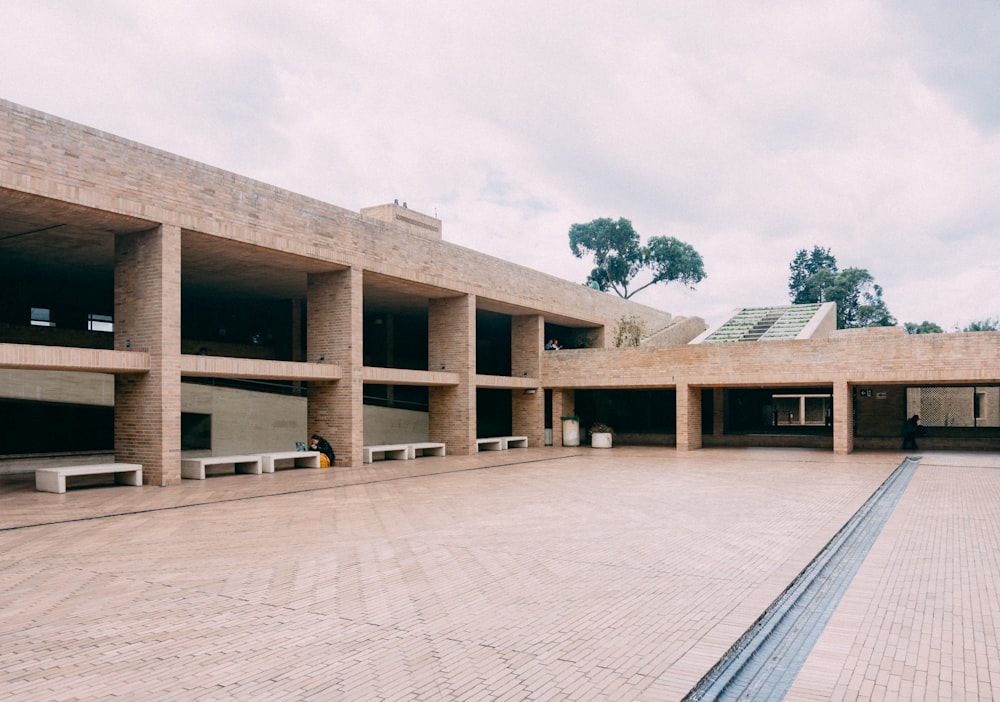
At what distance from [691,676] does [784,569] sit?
2.90 m

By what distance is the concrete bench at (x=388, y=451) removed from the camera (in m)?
18.4

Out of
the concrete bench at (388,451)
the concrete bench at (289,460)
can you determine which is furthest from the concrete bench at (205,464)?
the concrete bench at (388,451)

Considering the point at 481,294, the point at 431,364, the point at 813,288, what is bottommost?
the point at 431,364

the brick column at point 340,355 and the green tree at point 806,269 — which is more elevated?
the green tree at point 806,269

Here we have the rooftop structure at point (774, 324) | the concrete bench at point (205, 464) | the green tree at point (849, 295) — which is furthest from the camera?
the green tree at point (849, 295)

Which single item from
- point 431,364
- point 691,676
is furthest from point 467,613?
point 431,364

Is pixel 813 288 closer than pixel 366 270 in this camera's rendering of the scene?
No

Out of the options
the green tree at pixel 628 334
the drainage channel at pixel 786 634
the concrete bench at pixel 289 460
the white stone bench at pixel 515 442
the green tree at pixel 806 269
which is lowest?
the white stone bench at pixel 515 442

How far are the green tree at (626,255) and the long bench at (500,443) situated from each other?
103 feet

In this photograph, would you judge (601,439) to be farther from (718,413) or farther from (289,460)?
(289,460)

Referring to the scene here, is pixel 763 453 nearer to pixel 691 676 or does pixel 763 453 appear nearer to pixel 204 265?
pixel 204 265

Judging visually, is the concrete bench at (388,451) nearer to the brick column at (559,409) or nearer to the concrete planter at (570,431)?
the brick column at (559,409)

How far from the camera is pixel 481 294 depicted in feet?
71.6

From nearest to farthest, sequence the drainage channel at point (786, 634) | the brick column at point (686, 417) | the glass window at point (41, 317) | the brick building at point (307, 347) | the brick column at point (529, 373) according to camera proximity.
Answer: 1. the drainage channel at point (786, 634)
2. the brick building at point (307, 347)
3. the glass window at point (41, 317)
4. the brick column at point (686, 417)
5. the brick column at point (529, 373)
